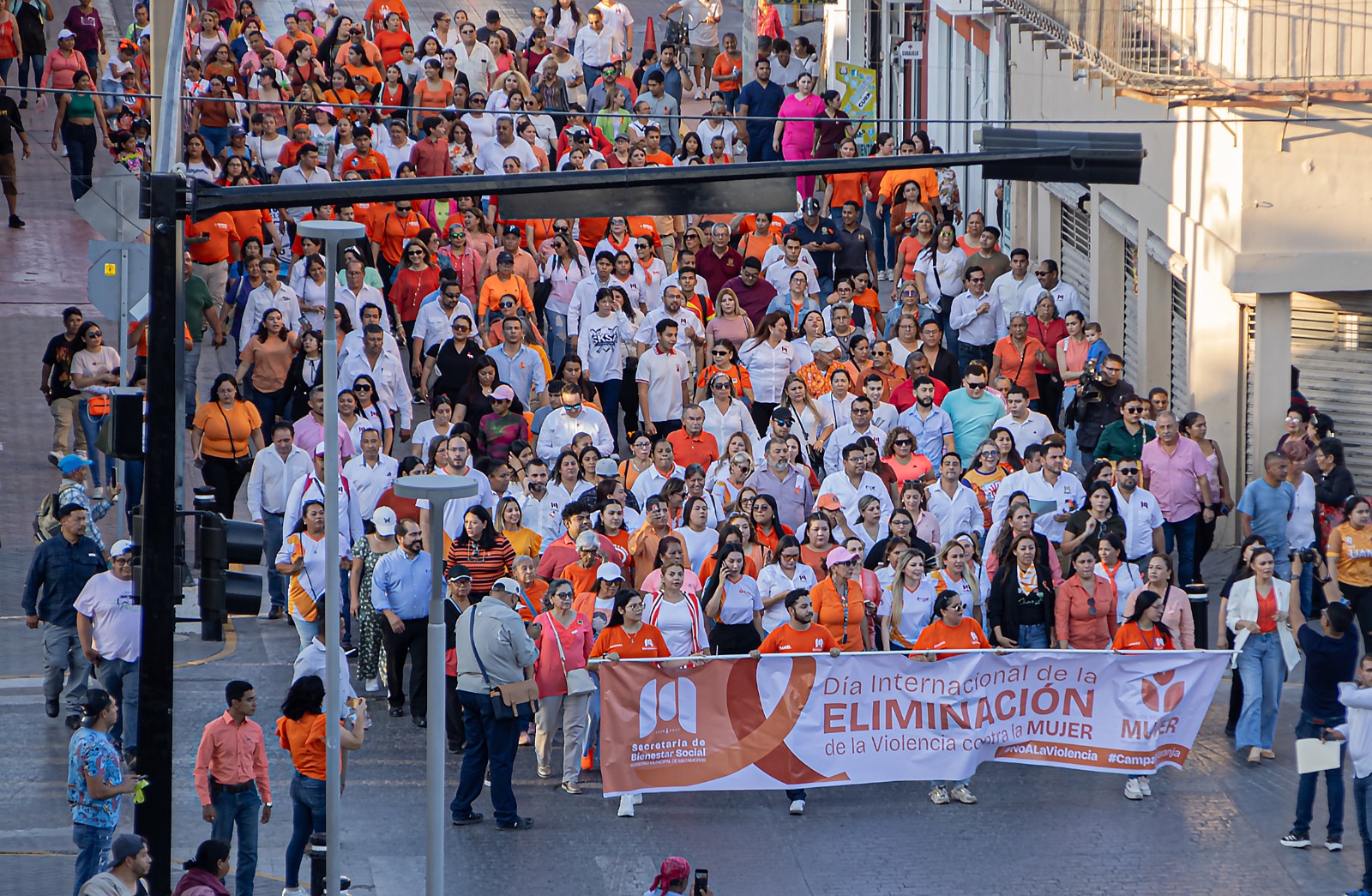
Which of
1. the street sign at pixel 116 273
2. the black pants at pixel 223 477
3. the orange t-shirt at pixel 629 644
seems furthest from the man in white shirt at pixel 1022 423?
the street sign at pixel 116 273

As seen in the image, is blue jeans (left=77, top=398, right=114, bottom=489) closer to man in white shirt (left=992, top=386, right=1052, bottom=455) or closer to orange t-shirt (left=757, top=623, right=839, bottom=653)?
orange t-shirt (left=757, top=623, right=839, bottom=653)

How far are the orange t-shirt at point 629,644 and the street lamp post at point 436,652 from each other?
9.50 feet

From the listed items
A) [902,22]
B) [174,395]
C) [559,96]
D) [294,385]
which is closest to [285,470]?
[294,385]

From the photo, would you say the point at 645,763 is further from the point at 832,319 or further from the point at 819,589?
the point at 832,319

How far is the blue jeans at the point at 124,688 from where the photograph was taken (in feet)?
49.0

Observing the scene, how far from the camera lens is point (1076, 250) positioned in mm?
27656

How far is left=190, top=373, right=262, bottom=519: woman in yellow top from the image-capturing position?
19.2 m

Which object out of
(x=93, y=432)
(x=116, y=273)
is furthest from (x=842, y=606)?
(x=93, y=432)

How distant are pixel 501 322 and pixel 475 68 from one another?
1064cm

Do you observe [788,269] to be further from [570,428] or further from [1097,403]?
[570,428]

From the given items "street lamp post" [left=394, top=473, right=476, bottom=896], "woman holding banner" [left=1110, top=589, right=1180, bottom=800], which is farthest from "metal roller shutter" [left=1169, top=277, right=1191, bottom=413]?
"street lamp post" [left=394, top=473, right=476, bottom=896]

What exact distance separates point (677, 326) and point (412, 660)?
19.1ft

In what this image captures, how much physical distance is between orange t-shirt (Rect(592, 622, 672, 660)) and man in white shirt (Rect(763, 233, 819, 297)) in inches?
327

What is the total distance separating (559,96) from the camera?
1177 inches
